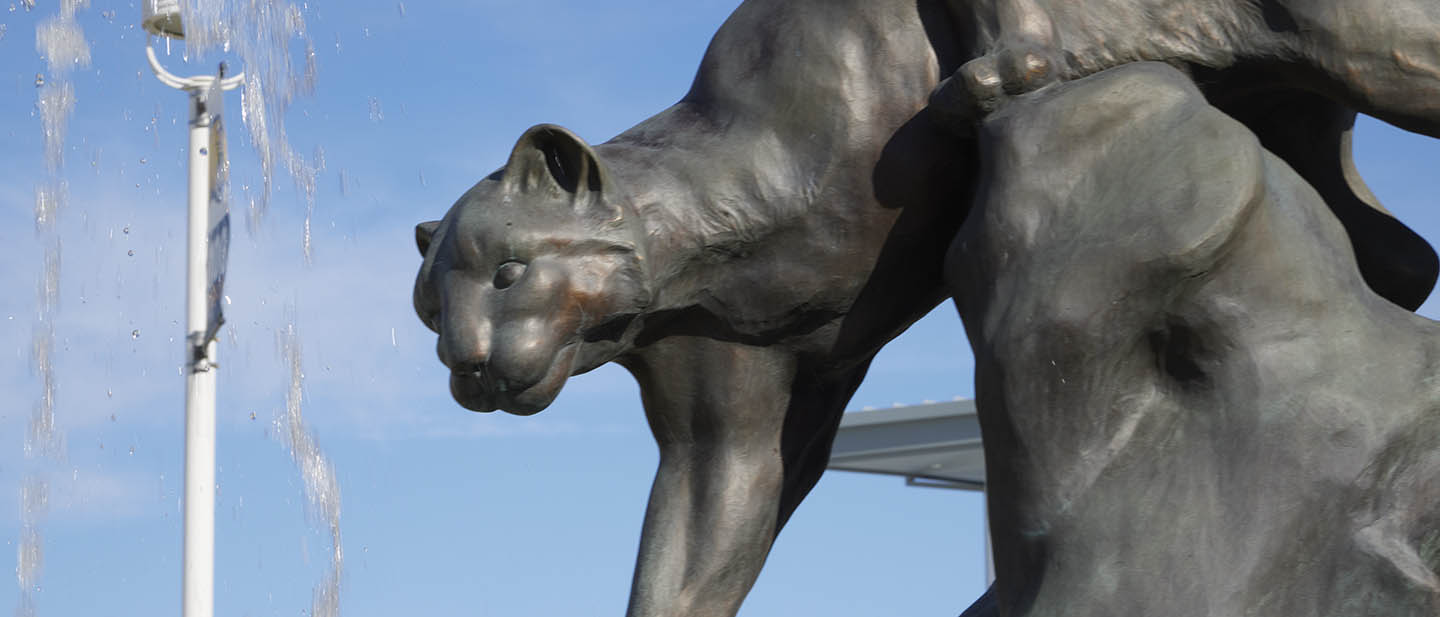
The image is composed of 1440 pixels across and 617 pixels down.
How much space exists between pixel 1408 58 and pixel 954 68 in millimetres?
835

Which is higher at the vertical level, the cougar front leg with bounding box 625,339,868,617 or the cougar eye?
the cougar eye

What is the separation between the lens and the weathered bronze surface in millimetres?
3250

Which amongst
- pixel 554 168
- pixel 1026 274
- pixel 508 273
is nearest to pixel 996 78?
pixel 1026 274

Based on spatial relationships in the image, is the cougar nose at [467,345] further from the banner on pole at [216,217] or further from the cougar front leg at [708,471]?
the banner on pole at [216,217]

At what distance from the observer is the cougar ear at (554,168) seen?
3633mm

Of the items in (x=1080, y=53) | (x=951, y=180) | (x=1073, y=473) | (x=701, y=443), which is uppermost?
(x=1080, y=53)

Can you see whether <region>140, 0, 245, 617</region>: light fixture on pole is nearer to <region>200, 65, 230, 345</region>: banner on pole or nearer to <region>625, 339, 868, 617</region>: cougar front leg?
<region>200, 65, 230, 345</region>: banner on pole

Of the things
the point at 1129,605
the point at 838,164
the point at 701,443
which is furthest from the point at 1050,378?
the point at 701,443

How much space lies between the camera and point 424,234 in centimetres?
384

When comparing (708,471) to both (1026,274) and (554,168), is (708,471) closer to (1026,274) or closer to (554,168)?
(554,168)

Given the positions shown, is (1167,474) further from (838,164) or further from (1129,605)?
(838,164)

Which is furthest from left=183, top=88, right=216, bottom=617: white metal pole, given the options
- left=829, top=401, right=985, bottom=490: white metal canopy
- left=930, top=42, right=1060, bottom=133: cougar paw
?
left=930, top=42, right=1060, bottom=133: cougar paw

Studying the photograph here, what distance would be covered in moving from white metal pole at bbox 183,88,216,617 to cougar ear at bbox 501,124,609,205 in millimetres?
6154

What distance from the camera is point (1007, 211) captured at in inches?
132
